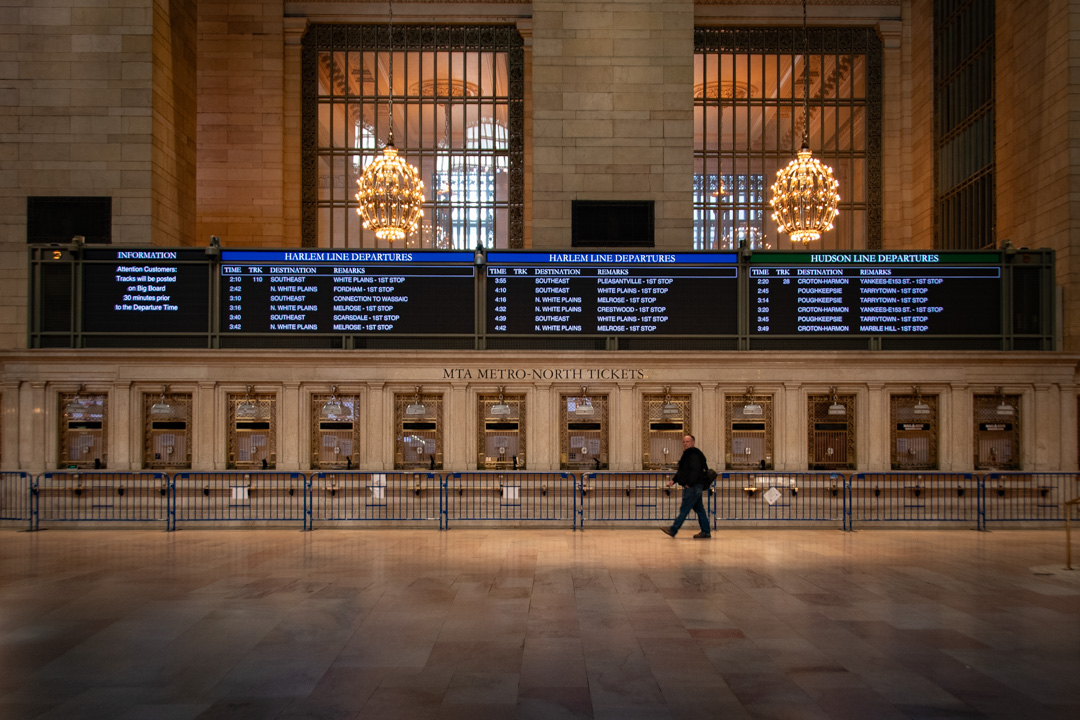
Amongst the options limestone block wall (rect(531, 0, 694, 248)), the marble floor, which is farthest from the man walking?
limestone block wall (rect(531, 0, 694, 248))

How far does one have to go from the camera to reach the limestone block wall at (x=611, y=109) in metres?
21.2

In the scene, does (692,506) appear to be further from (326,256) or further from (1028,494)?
(326,256)

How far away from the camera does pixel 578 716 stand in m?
5.57

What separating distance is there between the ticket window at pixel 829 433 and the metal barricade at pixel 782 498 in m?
0.64

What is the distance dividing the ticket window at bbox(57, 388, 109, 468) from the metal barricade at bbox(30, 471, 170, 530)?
60 cm

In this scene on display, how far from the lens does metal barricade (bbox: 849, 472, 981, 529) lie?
47.8 feet

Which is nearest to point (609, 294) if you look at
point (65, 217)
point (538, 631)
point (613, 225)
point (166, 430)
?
point (613, 225)

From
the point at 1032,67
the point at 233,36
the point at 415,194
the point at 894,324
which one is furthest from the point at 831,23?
the point at 233,36

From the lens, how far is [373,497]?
14.8m

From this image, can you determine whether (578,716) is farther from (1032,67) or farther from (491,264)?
(1032,67)

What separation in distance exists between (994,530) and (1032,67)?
42.3ft

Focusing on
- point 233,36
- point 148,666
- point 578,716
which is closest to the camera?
point 578,716

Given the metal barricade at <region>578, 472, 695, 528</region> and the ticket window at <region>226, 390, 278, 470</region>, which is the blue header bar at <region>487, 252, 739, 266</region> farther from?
the ticket window at <region>226, 390, 278, 470</region>

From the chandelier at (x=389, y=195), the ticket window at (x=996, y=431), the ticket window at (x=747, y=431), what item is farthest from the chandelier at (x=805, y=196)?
the chandelier at (x=389, y=195)
